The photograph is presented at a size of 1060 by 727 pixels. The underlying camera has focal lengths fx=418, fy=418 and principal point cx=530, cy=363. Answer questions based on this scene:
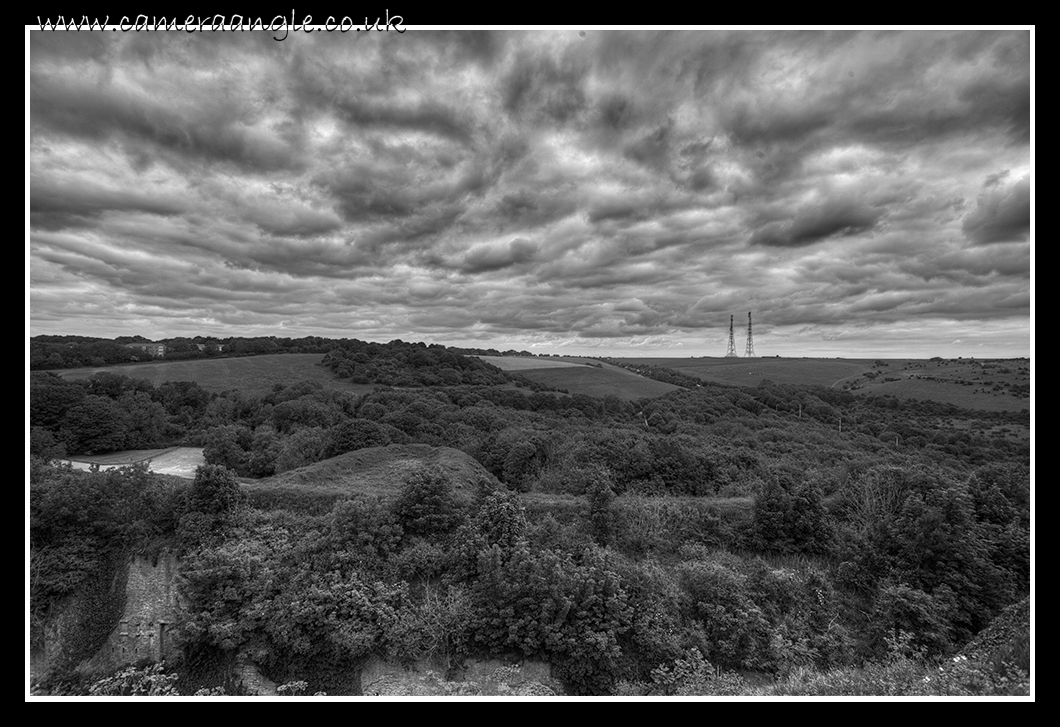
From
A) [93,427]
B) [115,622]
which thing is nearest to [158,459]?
[93,427]

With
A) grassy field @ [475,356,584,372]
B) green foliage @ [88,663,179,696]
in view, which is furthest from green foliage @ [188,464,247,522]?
grassy field @ [475,356,584,372]

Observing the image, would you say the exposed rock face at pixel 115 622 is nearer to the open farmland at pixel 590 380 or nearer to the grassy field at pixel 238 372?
the grassy field at pixel 238 372

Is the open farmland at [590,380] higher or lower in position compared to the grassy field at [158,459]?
higher

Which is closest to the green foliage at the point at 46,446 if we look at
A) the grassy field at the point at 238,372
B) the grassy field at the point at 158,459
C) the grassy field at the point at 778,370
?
the grassy field at the point at 158,459

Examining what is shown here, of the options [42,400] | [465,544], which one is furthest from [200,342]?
[465,544]

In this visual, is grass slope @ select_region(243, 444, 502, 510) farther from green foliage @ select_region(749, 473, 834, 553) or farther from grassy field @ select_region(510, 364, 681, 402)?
grassy field @ select_region(510, 364, 681, 402)

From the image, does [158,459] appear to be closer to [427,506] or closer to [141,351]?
[427,506]
